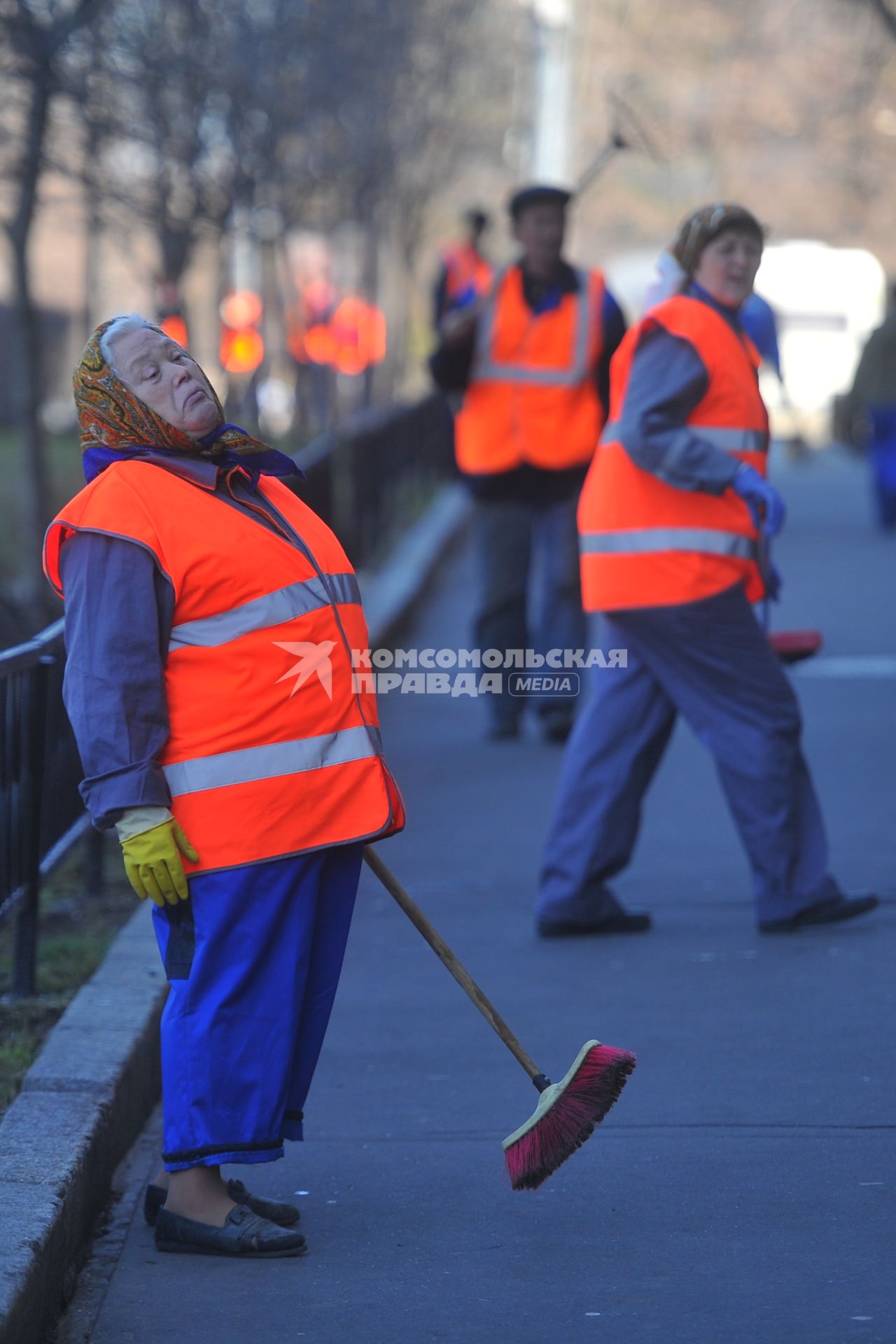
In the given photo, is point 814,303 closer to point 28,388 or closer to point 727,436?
point 28,388

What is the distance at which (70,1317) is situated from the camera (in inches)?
150

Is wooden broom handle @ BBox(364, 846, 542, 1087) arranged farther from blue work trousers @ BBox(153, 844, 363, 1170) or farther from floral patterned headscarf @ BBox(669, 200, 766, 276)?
floral patterned headscarf @ BBox(669, 200, 766, 276)

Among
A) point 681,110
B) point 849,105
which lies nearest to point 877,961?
point 849,105

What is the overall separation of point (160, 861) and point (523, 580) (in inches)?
216

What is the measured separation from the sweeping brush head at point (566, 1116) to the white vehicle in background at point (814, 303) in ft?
121

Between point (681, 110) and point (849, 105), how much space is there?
15.7 meters

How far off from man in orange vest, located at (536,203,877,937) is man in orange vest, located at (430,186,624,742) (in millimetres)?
2845

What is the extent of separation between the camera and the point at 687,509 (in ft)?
19.1

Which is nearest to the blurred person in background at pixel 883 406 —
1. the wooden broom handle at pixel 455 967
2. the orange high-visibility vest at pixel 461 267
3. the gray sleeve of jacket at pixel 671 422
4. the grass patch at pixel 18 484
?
the orange high-visibility vest at pixel 461 267

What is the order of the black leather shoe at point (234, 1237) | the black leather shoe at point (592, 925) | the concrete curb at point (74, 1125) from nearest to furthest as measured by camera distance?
the concrete curb at point (74, 1125), the black leather shoe at point (234, 1237), the black leather shoe at point (592, 925)

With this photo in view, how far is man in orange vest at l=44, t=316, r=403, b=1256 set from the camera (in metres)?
3.73

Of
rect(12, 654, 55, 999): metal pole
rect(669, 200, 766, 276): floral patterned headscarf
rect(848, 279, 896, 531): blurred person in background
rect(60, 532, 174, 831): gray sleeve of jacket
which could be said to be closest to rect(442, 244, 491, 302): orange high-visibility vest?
rect(848, 279, 896, 531): blurred person in background

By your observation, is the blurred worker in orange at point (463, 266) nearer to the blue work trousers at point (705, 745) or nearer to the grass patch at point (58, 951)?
the grass patch at point (58, 951)

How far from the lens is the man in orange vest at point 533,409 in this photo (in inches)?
346
